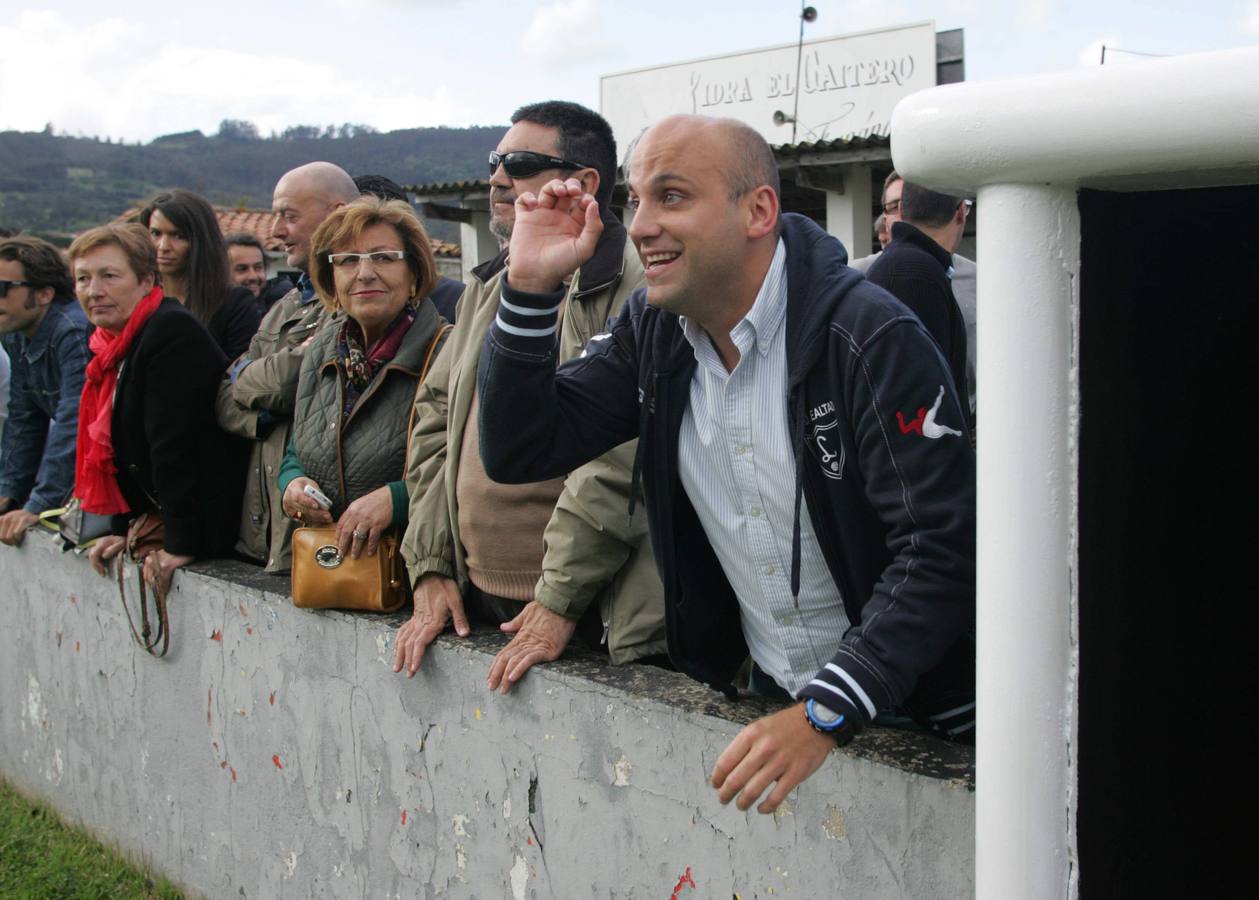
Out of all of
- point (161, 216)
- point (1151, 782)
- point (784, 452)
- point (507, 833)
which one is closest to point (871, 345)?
point (784, 452)

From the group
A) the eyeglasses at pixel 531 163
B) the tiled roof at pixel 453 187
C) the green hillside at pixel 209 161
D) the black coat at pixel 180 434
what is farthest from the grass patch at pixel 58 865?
the green hillside at pixel 209 161

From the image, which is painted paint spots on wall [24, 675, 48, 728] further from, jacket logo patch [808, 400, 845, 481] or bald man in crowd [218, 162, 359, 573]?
jacket logo patch [808, 400, 845, 481]

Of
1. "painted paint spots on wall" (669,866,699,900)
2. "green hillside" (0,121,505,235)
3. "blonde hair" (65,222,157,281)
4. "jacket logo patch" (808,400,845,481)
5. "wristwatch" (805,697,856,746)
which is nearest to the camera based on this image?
"wristwatch" (805,697,856,746)

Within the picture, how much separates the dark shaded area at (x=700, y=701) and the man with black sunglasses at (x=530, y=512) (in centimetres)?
6

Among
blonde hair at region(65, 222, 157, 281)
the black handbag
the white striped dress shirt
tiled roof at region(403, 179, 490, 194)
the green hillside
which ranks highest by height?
the green hillside

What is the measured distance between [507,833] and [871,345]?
1.70 metres

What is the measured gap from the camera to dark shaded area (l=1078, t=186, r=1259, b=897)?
1.25 m

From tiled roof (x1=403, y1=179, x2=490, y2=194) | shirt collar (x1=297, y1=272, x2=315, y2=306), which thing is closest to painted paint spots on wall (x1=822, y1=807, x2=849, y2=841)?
shirt collar (x1=297, y1=272, x2=315, y2=306)

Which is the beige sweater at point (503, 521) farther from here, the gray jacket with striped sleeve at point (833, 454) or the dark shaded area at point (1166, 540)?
the dark shaded area at point (1166, 540)

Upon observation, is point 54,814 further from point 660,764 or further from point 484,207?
point 484,207

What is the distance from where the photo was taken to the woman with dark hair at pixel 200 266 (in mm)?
4852

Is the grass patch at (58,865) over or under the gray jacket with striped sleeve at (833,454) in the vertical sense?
under

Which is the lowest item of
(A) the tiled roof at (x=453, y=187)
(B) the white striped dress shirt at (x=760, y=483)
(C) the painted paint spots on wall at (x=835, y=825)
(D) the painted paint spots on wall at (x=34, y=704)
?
(D) the painted paint spots on wall at (x=34, y=704)

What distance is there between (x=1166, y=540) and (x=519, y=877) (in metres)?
2.08
